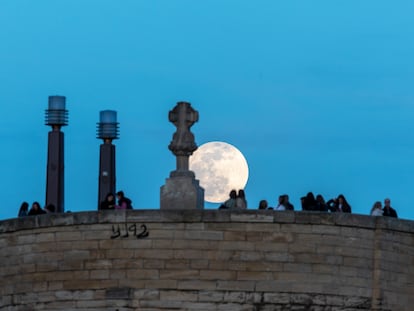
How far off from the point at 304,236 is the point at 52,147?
123 ft

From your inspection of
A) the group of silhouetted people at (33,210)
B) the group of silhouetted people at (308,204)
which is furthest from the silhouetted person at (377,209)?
the group of silhouetted people at (33,210)

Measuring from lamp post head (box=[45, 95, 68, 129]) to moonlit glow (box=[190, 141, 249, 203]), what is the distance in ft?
112

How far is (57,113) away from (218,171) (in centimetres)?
3515

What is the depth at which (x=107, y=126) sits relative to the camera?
3578 inches

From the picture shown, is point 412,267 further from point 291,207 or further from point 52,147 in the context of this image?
point 52,147

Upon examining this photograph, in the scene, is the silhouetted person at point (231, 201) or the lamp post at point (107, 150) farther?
the lamp post at point (107, 150)

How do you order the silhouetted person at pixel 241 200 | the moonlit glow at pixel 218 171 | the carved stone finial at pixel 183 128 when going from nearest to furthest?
the silhouetted person at pixel 241 200 → the carved stone finial at pixel 183 128 → the moonlit glow at pixel 218 171

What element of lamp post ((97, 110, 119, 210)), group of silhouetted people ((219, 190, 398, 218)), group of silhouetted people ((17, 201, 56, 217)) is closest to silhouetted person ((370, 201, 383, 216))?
group of silhouetted people ((219, 190, 398, 218))

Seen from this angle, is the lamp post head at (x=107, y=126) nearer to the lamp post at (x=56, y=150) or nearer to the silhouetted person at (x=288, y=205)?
the lamp post at (x=56, y=150)

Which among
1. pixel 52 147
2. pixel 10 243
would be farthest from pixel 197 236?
pixel 52 147

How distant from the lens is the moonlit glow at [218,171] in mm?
54469

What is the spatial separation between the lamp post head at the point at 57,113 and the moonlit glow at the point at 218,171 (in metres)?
34.3

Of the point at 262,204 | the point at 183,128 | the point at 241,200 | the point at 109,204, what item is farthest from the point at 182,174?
the point at 262,204

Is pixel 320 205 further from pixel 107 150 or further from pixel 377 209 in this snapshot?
pixel 107 150
